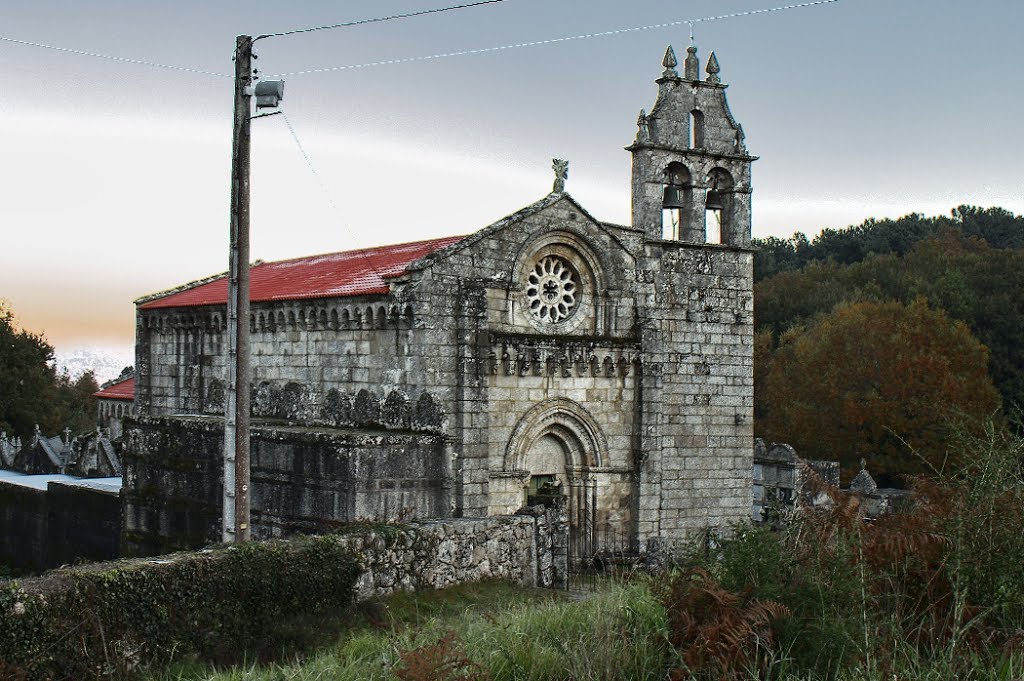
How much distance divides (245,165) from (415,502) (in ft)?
21.2

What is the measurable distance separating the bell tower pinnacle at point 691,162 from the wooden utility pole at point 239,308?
9.92 m

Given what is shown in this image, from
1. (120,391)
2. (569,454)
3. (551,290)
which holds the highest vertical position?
(551,290)

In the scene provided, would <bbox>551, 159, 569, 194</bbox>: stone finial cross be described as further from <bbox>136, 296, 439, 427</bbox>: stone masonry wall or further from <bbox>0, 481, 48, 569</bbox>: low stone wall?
<bbox>0, 481, 48, 569</bbox>: low stone wall

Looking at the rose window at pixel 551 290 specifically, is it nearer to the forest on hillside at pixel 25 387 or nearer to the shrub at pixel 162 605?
the shrub at pixel 162 605

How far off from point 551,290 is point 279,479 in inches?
248

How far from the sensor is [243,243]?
46.9 ft

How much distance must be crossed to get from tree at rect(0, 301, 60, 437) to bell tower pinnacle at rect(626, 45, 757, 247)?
1370 inches

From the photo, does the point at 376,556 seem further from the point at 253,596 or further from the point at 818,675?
the point at 818,675

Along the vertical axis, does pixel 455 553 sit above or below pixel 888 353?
below

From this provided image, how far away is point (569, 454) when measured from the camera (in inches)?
829

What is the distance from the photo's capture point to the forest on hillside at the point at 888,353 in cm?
3753

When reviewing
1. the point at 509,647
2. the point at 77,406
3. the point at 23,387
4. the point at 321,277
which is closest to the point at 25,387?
the point at 23,387

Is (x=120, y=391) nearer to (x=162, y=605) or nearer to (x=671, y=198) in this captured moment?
(x=671, y=198)

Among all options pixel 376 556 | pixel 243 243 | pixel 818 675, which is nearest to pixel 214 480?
pixel 243 243
